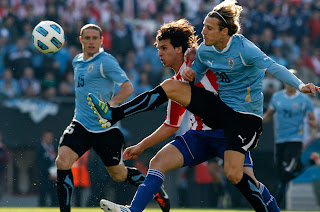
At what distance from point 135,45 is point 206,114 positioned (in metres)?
10.3

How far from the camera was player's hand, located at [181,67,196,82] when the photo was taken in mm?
6617

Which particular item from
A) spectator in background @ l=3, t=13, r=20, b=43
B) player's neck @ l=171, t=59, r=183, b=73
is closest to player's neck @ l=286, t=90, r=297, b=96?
player's neck @ l=171, t=59, r=183, b=73

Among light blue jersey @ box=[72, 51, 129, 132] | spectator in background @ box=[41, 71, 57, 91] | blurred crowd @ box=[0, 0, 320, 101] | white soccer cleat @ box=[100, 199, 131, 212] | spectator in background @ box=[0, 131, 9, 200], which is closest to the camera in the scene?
white soccer cleat @ box=[100, 199, 131, 212]

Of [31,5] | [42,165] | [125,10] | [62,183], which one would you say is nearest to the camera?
[62,183]

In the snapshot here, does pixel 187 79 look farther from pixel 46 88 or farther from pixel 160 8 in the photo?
pixel 160 8

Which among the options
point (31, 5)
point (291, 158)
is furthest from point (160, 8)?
point (291, 158)

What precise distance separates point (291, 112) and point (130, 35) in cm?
625

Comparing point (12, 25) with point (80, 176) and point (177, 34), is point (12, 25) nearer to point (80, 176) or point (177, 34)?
point (80, 176)

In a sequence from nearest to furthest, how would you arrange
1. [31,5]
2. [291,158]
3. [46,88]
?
[291,158] → [46,88] → [31,5]

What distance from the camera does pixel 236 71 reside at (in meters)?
6.60

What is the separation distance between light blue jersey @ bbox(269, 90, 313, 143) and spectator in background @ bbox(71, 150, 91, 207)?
4.15 m

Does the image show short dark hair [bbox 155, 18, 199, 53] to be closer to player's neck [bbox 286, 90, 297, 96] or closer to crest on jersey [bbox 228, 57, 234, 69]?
crest on jersey [bbox 228, 57, 234, 69]

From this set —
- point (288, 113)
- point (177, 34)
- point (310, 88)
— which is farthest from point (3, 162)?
point (310, 88)

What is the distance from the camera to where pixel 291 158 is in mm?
11703
